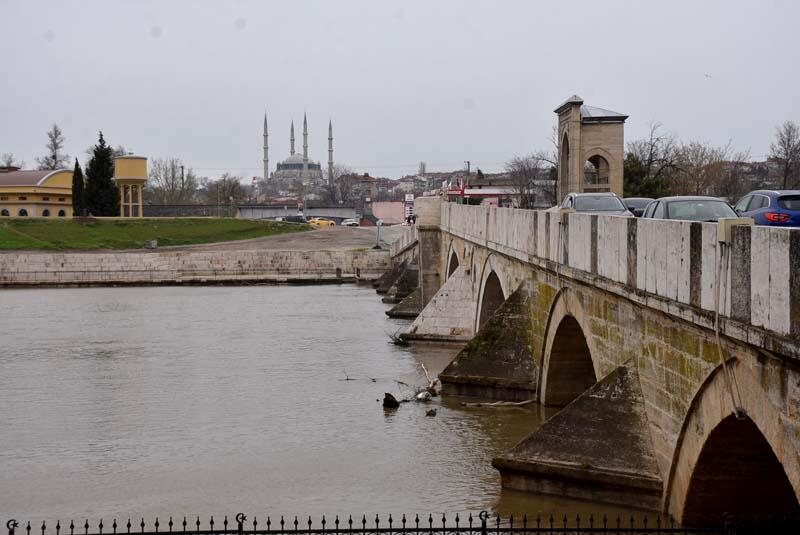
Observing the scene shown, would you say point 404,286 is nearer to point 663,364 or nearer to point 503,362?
point 503,362

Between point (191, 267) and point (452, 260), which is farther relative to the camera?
point (191, 267)

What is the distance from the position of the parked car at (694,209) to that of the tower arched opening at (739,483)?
196 inches

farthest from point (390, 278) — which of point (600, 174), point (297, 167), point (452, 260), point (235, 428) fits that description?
point (297, 167)

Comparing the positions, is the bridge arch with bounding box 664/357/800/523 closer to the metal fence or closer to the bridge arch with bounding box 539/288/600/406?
the metal fence

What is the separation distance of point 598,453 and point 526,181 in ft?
184

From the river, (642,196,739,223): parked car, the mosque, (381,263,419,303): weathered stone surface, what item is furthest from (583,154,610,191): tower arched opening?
the mosque

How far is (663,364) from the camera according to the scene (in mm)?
9898

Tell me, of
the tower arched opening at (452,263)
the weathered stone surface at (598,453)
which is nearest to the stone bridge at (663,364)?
the weathered stone surface at (598,453)

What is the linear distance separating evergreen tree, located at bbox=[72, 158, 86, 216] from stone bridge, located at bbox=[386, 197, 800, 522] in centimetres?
5178

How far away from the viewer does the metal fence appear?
29.3ft

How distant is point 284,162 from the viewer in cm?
19625

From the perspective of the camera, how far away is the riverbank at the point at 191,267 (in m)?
48.4

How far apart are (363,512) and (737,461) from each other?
4.58m

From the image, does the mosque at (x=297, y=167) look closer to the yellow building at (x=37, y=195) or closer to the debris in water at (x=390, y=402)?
the yellow building at (x=37, y=195)
